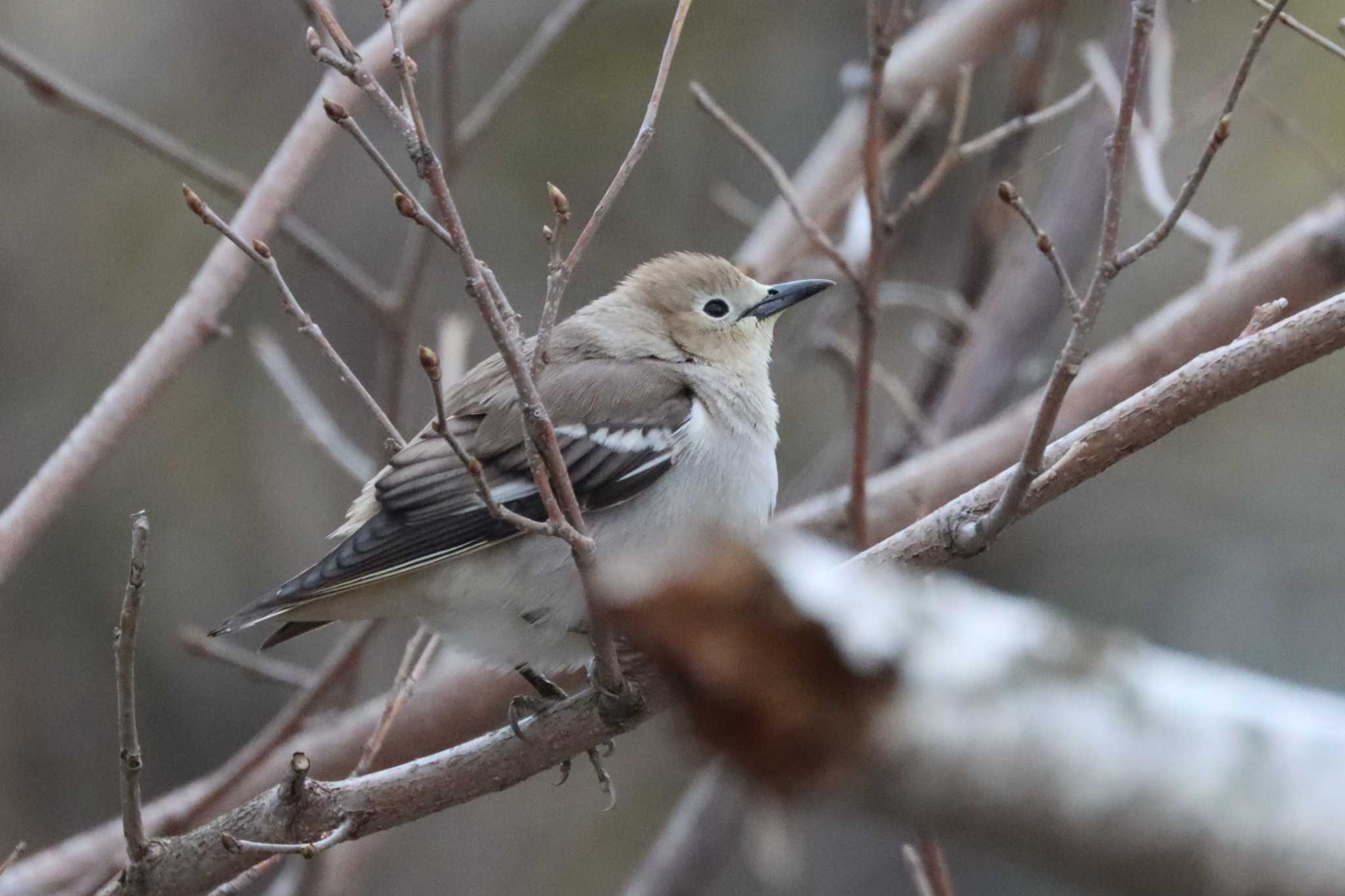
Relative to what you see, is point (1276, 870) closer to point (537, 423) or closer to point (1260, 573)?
point (537, 423)

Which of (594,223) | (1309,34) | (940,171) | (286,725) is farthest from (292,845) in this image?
(1309,34)

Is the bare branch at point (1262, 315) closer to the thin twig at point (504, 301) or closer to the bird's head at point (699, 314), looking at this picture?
the thin twig at point (504, 301)

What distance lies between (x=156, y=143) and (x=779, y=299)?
2.02 meters

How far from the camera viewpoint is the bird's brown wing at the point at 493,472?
11.9 feet

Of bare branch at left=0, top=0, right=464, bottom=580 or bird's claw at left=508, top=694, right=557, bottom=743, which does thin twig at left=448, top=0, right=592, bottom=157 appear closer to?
bare branch at left=0, top=0, right=464, bottom=580

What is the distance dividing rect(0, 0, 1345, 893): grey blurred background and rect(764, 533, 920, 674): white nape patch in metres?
6.24

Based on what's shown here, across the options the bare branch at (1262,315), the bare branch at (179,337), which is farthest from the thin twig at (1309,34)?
the bare branch at (179,337)

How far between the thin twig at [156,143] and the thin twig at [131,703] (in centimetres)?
171

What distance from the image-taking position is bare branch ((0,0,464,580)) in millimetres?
3287

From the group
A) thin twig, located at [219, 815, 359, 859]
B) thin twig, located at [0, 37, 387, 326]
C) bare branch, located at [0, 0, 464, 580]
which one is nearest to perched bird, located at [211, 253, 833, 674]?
bare branch, located at [0, 0, 464, 580]

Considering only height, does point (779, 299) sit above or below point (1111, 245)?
above

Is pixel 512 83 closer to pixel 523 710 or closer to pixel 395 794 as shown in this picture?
pixel 523 710

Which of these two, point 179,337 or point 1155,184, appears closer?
point 179,337

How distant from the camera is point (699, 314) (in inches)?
183
